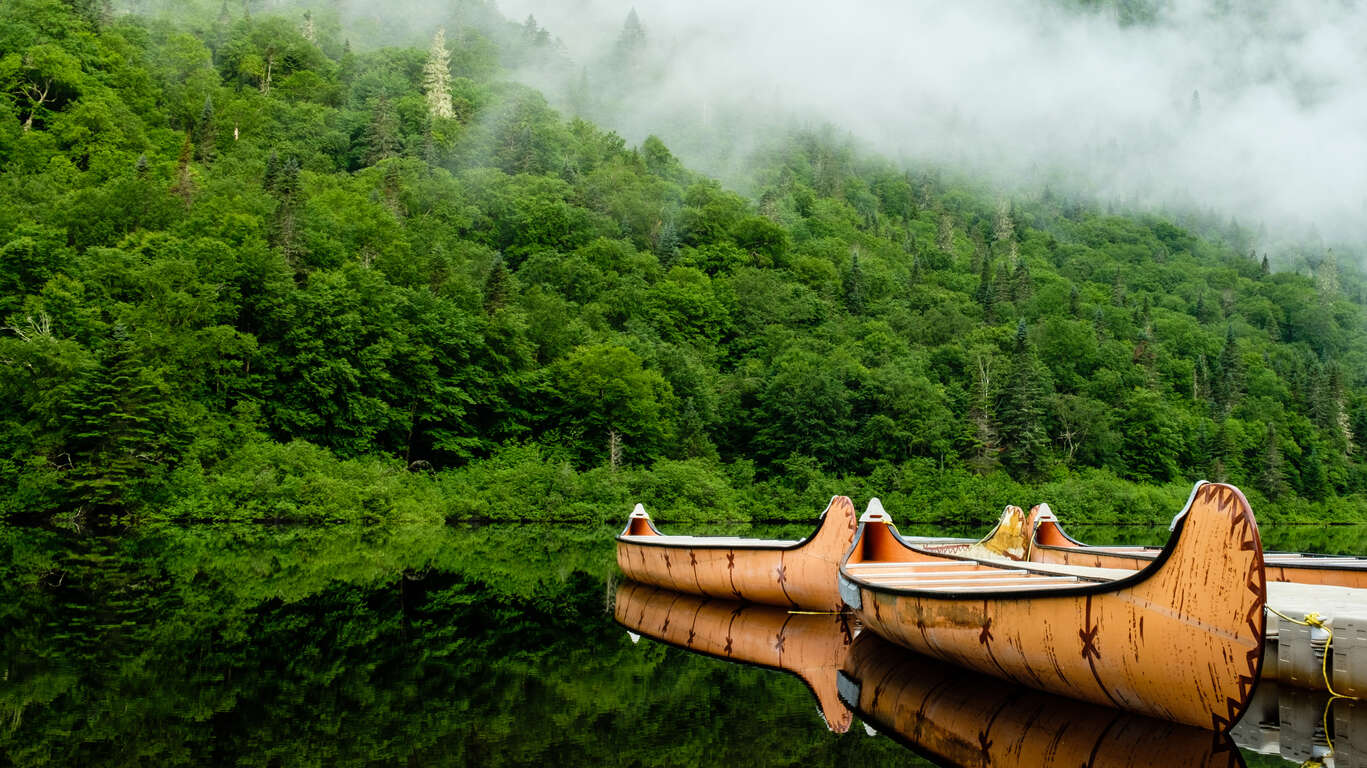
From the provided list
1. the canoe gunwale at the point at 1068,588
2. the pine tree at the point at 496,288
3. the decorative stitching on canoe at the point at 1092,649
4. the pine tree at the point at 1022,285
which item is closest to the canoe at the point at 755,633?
the canoe gunwale at the point at 1068,588

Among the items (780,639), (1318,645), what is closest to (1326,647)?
(1318,645)

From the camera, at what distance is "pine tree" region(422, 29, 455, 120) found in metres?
105

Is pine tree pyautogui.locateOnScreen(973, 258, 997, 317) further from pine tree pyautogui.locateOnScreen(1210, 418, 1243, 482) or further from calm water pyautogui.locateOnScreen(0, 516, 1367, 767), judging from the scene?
calm water pyautogui.locateOnScreen(0, 516, 1367, 767)

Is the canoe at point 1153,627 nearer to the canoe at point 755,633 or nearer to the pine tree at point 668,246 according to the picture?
the canoe at point 755,633

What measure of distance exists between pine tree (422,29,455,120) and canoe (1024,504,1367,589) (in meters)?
93.2

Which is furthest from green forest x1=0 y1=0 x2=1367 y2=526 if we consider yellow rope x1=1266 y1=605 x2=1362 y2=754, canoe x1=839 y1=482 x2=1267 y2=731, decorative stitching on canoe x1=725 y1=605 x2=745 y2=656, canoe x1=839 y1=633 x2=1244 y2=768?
yellow rope x1=1266 y1=605 x2=1362 y2=754

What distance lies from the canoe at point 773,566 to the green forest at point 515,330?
2409 cm

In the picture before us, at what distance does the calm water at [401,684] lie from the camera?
6289 millimetres

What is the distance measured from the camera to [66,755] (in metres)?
5.88

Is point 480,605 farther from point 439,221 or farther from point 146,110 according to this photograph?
point 146,110

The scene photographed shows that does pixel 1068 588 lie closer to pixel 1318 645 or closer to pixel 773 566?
pixel 1318 645

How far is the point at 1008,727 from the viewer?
6809 millimetres

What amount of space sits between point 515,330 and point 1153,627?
1836 inches

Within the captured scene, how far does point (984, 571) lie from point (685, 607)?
4.60 m
